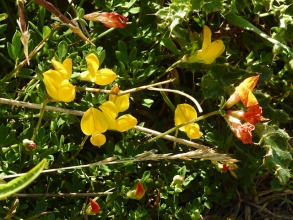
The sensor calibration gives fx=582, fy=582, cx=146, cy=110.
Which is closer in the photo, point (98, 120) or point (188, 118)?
point (98, 120)

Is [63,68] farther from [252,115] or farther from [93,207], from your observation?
[252,115]

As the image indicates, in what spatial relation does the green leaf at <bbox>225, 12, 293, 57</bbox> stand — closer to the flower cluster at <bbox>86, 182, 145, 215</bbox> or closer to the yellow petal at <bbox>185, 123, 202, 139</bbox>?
the yellow petal at <bbox>185, 123, 202, 139</bbox>

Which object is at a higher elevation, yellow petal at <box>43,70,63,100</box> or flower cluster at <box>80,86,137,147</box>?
yellow petal at <box>43,70,63,100</box>

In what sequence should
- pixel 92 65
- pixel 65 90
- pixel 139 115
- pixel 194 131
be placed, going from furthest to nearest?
pixel 139 115 → pixel 194 131 → pixel 92 65 → pixel 65 90

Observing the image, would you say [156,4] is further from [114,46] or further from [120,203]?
[120,203]

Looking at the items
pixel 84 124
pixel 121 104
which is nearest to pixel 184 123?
pixel 121 104

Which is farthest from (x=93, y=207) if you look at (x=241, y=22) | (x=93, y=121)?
(x=241, y=22)

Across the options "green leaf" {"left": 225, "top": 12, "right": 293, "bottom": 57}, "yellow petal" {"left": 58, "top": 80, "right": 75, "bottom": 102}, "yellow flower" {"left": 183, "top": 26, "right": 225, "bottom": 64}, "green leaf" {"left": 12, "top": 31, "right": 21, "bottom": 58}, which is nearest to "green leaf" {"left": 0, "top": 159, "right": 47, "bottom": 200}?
"yellow petal" {"left": 58, "top": 80, "right": 75, "bottom": 102}

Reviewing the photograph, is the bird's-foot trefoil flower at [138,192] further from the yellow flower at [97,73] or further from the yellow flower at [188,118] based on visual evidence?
the yellow flower at [97,73]
